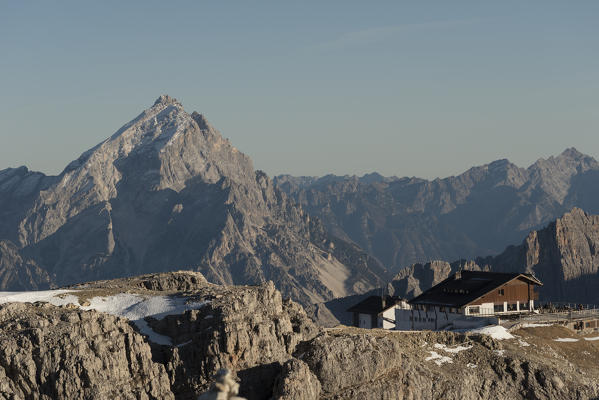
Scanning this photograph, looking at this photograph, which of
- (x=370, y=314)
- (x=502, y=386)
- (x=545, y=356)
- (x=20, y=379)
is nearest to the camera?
(x=20, y=379)

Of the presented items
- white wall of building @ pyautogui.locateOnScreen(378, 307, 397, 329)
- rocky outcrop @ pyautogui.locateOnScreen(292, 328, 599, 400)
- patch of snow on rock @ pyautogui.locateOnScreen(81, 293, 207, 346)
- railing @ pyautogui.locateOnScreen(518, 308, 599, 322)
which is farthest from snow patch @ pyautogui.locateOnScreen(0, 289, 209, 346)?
white wall of building @ pyautogui.locateOnScreen(378, 307, 397, 329)

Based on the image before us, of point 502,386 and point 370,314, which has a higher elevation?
point 370,314

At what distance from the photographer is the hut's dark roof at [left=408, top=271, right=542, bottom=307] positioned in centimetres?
13350

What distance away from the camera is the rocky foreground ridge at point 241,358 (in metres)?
77.2

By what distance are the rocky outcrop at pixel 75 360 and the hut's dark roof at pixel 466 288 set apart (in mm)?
60788

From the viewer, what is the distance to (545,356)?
112062 millimetres

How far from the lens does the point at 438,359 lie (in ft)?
331

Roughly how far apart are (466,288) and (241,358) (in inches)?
2381

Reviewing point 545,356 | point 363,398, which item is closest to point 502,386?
point 545,356

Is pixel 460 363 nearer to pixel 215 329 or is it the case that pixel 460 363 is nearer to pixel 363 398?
pixel 363 398

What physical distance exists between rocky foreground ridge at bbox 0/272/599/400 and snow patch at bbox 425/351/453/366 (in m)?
0.13

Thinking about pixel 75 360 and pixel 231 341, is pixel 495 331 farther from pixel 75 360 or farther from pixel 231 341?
pixel 75 360

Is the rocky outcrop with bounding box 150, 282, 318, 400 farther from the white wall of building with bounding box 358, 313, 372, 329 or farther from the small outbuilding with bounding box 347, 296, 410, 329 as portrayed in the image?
the white wall of building with bounding box 358, 313, 372, 329

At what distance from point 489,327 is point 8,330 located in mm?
58838
